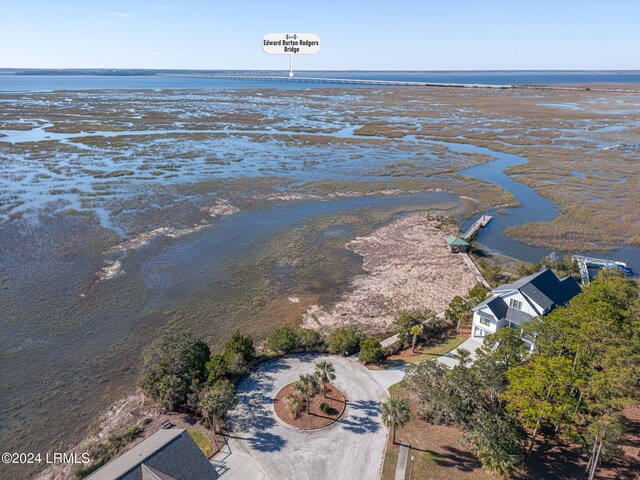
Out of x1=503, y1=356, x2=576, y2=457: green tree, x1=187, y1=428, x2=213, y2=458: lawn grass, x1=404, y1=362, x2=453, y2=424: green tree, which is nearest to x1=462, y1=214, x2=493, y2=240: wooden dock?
x1=404, y1=362, x2=453, y2=424: green tree

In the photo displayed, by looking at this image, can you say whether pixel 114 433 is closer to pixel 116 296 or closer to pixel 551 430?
pixel 116 296

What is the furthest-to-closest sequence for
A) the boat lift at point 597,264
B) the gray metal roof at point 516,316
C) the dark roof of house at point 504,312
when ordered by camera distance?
1. the boat lift at point 597,264
2. the dark roof of house at point 504,312
3. the gray metal roof at point 516,316

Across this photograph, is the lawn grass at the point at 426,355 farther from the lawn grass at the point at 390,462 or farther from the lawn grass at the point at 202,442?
the lawn grass at the point at 202,442

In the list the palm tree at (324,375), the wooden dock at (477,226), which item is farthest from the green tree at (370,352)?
the wooden dock at (477,226)

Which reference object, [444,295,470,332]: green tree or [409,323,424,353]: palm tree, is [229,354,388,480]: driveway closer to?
[409,323,424,353]: palm tree

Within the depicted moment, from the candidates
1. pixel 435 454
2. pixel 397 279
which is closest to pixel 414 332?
pixel 435 454
